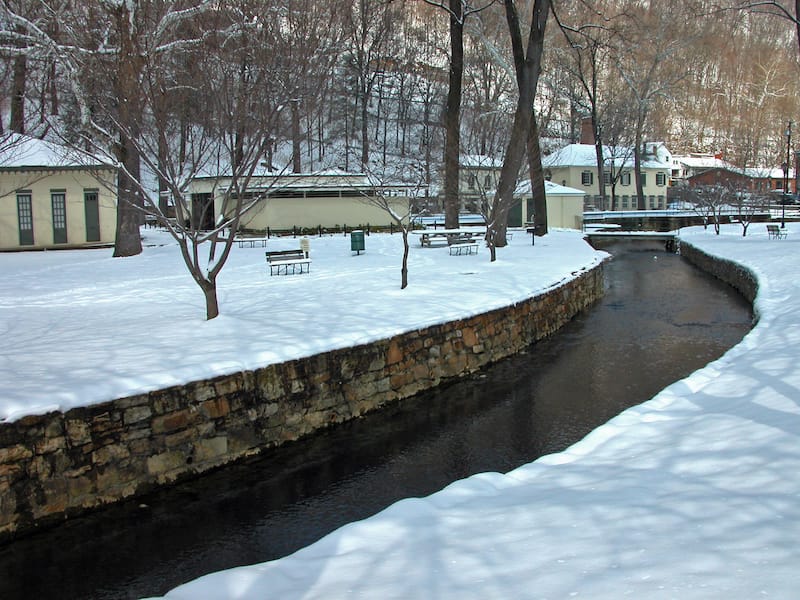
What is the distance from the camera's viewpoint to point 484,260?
20.7 metres

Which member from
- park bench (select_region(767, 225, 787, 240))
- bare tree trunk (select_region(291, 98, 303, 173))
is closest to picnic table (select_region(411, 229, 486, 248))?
bare tree trunk (select_region(291, 98, 303, 173))

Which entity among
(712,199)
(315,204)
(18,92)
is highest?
(18,92)

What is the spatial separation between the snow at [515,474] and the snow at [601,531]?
0.01 m

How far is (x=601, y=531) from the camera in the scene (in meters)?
4.21

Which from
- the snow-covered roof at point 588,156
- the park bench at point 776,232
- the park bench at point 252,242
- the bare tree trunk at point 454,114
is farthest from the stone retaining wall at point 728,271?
the snow-covered roof at point 588,156

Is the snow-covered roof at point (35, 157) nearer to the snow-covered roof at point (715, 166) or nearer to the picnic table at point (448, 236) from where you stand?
the picnic table at point (448, 236)

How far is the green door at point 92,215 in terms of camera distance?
26.0 metres

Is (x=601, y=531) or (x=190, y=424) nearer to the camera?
(x=601, y=531)

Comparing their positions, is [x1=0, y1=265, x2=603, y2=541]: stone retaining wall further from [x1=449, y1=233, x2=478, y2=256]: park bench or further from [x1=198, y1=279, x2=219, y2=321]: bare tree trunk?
[x1=449, y1=233, x2=478, y2=256]: park bench

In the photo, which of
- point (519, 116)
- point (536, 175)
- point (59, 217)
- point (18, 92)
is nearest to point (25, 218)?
point (59, 217)

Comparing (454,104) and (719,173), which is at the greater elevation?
(719,173)

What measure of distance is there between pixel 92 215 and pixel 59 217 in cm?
114

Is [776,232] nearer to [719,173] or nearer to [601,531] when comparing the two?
[601,531]

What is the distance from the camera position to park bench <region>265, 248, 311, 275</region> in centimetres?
1719
